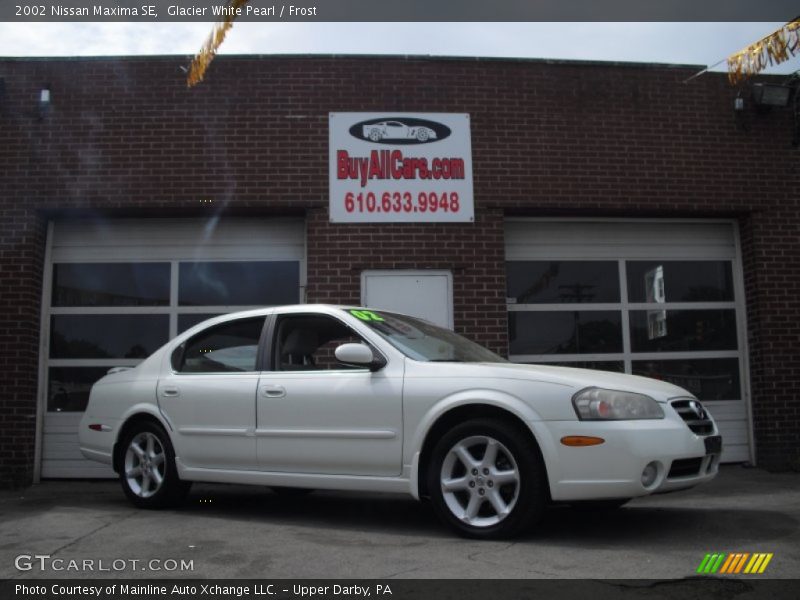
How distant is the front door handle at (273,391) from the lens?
5.68 m

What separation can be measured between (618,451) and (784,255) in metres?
5.89

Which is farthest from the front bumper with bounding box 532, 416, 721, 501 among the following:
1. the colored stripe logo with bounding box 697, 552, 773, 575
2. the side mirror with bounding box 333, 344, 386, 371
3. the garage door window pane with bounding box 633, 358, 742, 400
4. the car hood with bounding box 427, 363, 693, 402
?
the garage door window pane with bounding box 633, 358, 742, 400

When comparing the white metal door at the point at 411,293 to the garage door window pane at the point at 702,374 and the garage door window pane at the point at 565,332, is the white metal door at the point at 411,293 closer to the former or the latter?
the garage door window pane at the point at 565,332

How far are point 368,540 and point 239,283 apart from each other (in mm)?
4843

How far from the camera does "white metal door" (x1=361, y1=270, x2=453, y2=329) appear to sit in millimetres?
8891

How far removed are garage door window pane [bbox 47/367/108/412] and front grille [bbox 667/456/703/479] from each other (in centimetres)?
646

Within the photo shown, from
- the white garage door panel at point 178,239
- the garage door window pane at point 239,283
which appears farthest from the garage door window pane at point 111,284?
the garage door window pane at point 239,283

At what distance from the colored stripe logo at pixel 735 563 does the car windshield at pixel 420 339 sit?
2.04 m

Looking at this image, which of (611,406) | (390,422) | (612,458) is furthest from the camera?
(390,422)

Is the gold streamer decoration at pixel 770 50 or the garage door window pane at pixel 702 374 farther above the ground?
the gold streamer decoration at pixel 770 50

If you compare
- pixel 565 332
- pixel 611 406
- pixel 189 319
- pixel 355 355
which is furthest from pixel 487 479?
pixel 189 319

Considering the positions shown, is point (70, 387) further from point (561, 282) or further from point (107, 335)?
point (561, 282)

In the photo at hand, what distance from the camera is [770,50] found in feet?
28.1

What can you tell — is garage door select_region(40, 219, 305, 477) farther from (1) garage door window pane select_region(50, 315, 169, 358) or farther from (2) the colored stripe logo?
(2) the colored stripe logo
